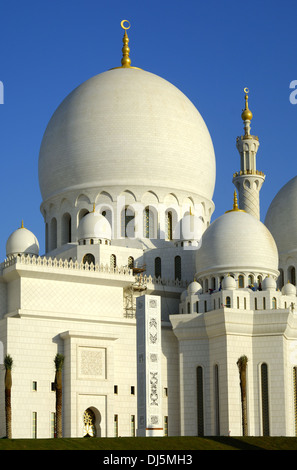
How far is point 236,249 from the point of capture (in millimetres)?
46000

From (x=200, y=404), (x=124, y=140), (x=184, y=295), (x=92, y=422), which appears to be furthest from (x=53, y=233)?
(x=200, y=404)

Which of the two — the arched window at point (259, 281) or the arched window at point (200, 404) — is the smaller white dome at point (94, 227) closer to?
the arched window at point (259, 281)

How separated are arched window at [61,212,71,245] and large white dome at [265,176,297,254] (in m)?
10.9

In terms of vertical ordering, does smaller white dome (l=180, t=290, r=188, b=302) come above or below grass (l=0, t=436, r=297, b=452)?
above

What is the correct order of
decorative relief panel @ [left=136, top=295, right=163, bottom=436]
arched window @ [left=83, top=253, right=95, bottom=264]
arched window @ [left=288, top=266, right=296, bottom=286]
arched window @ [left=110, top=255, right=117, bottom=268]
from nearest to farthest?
decorative relief panel @ [left=136, top=295, right=163, bottom=436] < arched window @ [left=83, top=253, right=95, bottom=264] < arched window @ [left=110, top=255, right=117, bottom=268] < arched window @ [left=288, top=266, right=296, bottom=286]

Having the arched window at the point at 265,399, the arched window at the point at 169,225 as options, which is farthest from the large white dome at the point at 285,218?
the arched window at the point at 265,399

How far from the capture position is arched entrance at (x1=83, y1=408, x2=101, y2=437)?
140ft

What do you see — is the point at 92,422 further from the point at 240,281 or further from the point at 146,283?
the point at 240,281

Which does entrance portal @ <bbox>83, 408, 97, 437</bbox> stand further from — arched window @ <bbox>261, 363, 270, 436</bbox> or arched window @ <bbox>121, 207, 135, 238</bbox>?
arched window @ <bbox>121, 207, 135, 238</bbox>

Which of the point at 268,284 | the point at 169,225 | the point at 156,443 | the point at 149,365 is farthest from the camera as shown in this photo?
the point at 169,225

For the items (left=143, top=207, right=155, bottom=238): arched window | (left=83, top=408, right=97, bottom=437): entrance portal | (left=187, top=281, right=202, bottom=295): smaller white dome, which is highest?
(left=143, top=207, right=155, bottom=238): arched window

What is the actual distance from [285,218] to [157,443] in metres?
21.4

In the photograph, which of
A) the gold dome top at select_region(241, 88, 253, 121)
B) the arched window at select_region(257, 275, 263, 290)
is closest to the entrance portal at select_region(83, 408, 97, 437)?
the arched window at select_region(257, 275, 263, 290)

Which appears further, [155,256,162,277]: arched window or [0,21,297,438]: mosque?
[155,256,162,277]: arched window
